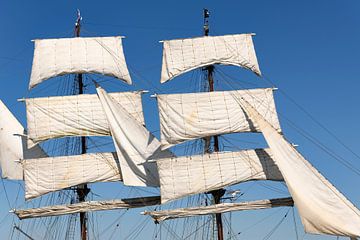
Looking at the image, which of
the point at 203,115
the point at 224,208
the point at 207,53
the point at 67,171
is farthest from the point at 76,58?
the point at 224,208

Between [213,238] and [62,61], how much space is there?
18.6 m

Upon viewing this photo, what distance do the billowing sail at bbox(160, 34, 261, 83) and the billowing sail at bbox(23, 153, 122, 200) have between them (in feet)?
27.1

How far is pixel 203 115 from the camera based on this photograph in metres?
43.8

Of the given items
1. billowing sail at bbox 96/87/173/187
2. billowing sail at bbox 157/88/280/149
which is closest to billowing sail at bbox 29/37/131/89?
billowing sail at bbox 96/87/173/187

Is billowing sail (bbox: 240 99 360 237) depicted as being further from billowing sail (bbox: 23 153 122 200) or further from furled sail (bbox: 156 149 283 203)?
billowing sail (bbox: 23 153 122 200)

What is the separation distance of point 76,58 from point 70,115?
5105mm

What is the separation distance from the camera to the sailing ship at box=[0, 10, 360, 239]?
42.7 m

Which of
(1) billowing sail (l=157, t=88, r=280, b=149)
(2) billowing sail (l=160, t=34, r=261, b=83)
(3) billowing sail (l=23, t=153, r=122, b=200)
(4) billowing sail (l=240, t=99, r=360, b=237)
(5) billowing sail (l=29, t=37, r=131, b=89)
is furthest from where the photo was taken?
(5) billowing sail (l=29, t=37, r=131, b=89)

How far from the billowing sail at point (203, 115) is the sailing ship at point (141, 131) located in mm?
74

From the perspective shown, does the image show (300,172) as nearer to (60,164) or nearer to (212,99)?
(212,99)

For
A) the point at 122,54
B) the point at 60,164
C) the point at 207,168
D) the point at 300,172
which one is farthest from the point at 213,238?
the point at 122,54

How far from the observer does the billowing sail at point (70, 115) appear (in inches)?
1799

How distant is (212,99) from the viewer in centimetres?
4416

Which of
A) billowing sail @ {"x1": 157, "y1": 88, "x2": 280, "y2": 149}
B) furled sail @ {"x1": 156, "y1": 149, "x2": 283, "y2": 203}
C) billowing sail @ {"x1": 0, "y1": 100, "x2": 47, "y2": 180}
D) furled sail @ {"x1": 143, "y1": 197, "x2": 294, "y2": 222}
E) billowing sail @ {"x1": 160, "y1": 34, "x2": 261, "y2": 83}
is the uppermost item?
billowing sail @ {"x1": 160, "y1": 34, "x2": 261, "y2": 83}
